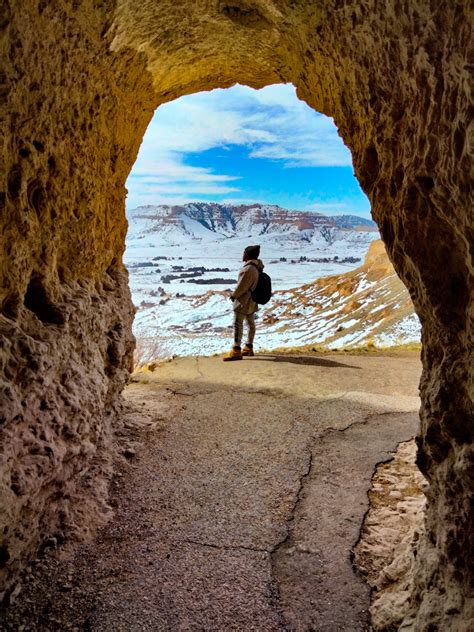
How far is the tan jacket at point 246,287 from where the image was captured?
22.2 ft

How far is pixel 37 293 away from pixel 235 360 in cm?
446

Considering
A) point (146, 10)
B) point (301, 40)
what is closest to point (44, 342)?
point (146, 10)

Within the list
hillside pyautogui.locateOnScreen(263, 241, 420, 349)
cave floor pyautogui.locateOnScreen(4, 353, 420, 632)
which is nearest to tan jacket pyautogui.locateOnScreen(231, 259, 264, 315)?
cave floor pyautogui.locateOnScreen(4, 353, 420, 632)

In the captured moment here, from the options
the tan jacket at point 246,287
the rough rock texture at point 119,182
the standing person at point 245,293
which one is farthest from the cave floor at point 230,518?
the tan jacket at point 246,287

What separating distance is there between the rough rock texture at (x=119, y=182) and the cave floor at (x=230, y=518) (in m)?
0.31

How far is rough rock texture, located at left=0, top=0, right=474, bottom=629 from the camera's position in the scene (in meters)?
1.55

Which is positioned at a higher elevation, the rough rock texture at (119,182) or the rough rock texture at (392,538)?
the rough rock texture at (119,182)

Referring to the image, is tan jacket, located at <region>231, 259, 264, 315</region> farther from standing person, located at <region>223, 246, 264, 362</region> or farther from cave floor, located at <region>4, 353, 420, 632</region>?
cave floor, located at <region>4, 353, 420, 632</region>

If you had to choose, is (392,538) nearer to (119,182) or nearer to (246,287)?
(119,182)

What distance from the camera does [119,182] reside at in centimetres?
375

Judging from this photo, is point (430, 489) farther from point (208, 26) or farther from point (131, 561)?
point (208, 26)

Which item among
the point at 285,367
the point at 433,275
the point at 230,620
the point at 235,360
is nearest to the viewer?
the point at 433,275

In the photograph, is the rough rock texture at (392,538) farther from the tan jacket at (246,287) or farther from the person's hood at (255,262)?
the person's hood at (255,262)

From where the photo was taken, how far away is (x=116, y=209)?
12.4ft
